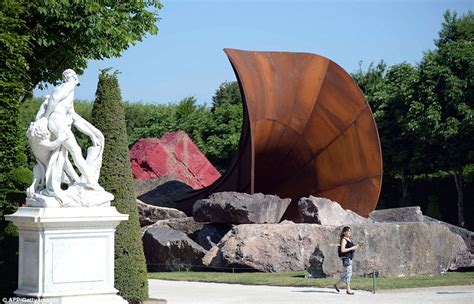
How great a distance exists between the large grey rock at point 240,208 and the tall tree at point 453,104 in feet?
38.1

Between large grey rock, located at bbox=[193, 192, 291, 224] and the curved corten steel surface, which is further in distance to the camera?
the curved corten steel surface

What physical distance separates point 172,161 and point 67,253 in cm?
2215

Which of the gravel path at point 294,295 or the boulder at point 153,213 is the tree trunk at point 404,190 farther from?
the gravel path at point 294,295

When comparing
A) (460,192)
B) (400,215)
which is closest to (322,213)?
(400,215)

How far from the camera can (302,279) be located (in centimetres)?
2027

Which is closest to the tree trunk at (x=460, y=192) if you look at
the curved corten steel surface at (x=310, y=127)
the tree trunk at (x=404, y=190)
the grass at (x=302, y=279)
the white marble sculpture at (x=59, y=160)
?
the tree trunk at (x=404, y=190)

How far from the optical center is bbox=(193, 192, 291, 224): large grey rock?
25156 mm

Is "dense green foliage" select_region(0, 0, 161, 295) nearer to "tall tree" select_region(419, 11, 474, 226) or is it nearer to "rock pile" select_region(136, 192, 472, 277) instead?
"rock pile" select_region(136, 192, 472, 277)

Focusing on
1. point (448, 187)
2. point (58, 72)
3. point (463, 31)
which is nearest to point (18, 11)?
point (58, 72)

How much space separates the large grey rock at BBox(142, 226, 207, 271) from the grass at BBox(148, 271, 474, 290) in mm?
1372

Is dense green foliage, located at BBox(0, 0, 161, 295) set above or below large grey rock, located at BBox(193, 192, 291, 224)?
above

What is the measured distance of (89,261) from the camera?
506 inches

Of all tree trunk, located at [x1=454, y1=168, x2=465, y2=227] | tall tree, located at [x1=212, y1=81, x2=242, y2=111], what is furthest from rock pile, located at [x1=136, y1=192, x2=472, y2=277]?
tall tree, located at [x1=212, y1=81, x2=242, y2=111]

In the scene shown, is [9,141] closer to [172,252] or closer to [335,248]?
[335,248]
